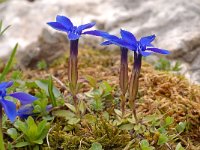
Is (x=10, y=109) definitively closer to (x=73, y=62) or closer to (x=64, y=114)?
(x=73, y=62)

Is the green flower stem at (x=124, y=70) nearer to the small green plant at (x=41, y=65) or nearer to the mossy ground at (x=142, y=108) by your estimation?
the mossy ground at (x=142, y=108)

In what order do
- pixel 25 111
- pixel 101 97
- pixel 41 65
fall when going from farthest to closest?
pixel 41 65, pixel 101 97, pixel 25 111

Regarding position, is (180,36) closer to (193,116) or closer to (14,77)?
(193,116)

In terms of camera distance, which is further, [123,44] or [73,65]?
[73,65]

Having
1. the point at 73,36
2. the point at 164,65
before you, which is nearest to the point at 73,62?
the point at 73,36

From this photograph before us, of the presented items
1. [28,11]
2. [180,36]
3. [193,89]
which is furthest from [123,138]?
[28,11]

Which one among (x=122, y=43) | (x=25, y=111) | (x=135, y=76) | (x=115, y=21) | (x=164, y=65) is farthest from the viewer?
(x=115, y=21)

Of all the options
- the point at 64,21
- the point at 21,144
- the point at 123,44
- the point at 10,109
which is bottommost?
the point at 21,144

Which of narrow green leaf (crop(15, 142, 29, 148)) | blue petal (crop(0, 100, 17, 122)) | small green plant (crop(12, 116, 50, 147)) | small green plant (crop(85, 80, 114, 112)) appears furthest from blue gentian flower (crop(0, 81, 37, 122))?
small green plant (crop(85, 80, 114, 112))

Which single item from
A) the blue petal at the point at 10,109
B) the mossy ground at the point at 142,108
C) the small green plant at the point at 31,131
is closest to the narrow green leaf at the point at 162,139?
the mossy ground at the point at 142,108
